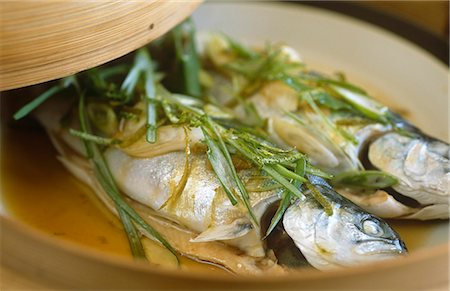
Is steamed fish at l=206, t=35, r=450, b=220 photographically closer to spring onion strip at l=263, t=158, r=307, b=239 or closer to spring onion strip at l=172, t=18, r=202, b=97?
spring onion strip at l=172, t=18, r=202, b=97

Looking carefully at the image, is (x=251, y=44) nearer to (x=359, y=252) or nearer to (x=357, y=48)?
(x=357, y=48)

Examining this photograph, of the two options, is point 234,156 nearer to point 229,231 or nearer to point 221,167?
point 221,167

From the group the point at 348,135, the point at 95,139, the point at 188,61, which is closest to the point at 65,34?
the point at 95,139

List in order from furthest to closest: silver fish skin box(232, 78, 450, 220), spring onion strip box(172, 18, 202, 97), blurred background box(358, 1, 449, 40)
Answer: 1. blurred background box(358, 1, 449, 40)
2. spring onion strip box(172, 18, 202, 97)
3. silver fish skin box(232, 78, 450, 220)

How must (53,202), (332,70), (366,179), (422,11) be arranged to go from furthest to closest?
(422,11)
(332,70)
(53,202)
(366,179)

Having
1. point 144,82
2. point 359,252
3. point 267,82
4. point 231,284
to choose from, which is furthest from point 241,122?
point 231,284

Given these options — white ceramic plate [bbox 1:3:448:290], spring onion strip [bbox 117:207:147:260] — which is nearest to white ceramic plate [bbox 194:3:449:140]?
white ceramic plate [bbox 1:3:448:290]
